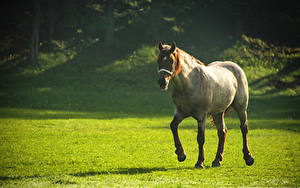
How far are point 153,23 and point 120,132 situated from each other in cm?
3057

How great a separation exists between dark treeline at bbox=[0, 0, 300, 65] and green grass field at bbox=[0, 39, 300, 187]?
4701mm

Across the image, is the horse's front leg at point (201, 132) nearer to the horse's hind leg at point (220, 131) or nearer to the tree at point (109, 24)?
the horse's hind leg at point (220, 131)

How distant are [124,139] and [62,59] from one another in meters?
26.5

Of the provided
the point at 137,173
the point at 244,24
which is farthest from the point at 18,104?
the point at 244,24

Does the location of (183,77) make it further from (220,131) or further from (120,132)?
(120,132)

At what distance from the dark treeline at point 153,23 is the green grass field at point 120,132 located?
470 cm

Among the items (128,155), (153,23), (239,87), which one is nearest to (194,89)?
(239,87)

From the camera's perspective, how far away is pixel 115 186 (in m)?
8.28

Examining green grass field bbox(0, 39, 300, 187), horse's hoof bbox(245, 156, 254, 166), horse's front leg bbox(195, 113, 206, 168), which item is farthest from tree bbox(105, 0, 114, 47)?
horse's front leg bbox(195, 113, 206, 168)

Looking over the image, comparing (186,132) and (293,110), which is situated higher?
(186,132)

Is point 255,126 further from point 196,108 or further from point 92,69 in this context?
point 92,69

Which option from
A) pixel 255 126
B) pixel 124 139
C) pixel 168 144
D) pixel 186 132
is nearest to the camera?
pixel 168 144

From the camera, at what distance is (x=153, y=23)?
47.4 metres

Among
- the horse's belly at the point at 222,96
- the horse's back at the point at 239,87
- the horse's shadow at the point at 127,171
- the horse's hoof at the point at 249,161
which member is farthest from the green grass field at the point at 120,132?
the horse's back at the point at 239,87
